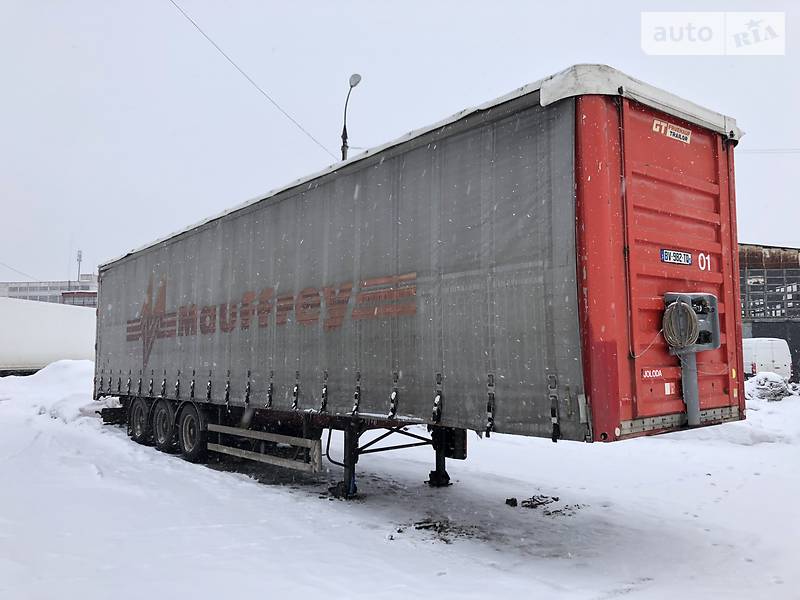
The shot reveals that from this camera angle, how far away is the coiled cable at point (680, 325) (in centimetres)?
529

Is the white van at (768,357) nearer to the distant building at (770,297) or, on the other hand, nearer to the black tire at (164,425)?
the distant building at (770,297)

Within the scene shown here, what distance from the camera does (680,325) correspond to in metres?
5.34

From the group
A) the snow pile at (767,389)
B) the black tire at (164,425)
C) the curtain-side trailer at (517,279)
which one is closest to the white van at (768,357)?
the snow pile at (767,389)

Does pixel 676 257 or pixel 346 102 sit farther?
pixel 346 102

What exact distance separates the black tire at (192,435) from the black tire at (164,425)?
0.92ft

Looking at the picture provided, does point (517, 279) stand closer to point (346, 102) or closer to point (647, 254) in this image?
point (647, 254)

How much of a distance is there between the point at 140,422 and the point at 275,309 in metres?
5.96

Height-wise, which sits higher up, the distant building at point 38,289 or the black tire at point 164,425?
the distant building at point 38,289

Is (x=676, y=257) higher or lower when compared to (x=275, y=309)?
higher

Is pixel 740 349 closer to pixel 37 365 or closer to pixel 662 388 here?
pixel 662 388

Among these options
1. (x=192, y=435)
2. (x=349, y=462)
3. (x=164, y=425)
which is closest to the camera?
(x=349, y=462)

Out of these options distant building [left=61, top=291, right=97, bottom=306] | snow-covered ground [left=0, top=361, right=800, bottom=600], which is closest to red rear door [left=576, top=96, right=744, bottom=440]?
snow-covered ground [left=0, top=361, right=800, bottom=600]

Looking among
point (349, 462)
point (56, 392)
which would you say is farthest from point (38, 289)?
point (349, 462)

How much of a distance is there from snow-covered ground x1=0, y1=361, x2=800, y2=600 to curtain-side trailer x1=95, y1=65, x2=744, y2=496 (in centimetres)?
107
